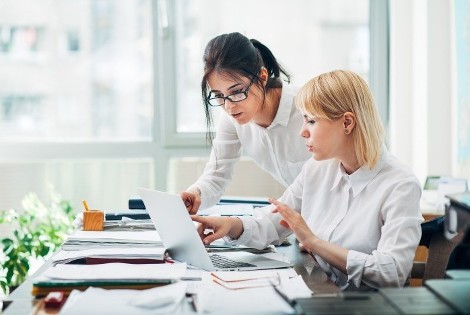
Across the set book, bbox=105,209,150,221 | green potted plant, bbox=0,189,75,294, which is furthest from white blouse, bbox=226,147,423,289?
green potted plant, bbox=0,189,75,294

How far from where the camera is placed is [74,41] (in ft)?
13.4

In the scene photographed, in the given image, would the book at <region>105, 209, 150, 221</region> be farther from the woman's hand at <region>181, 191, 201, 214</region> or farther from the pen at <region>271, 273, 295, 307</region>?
the pen at <region>271, 273, 295, 307</region>

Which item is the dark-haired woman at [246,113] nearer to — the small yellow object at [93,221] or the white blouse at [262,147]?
the white blouse at [262,147]

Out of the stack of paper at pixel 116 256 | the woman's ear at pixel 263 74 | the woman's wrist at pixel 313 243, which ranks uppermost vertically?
the woman's ear at pixel 263 74

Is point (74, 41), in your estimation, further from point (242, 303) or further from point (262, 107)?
point (242, 303)

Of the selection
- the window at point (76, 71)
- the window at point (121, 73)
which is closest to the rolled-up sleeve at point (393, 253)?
the window at point (121, 73)

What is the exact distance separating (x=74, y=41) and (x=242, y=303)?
2994 mm

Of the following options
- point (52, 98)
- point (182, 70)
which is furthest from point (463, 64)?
point (52, 98)

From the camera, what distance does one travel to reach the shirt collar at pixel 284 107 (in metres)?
2.39

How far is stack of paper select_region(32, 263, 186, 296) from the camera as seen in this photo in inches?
60.7

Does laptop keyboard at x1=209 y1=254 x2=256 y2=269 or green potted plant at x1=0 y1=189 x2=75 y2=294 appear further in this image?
green potted plant at x1=0 y1=189 x2=75 y2=294

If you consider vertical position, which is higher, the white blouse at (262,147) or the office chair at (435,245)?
the white blouse at (262,147)

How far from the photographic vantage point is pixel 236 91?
2160mm

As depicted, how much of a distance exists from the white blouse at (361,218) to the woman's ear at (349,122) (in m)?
0.11
